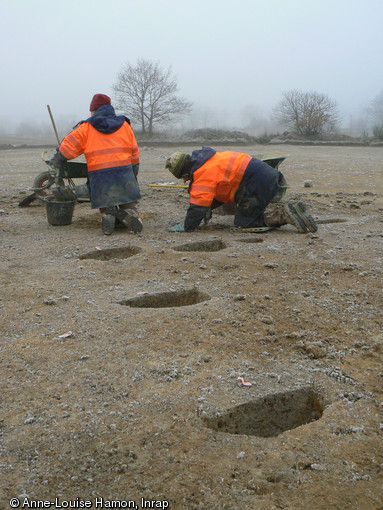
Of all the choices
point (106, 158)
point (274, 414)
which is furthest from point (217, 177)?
point (274, 414)

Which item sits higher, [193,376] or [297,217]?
[297,217]

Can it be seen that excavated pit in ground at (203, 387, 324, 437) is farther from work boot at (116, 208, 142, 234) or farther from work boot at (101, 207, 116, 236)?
work boot at (101, 207, 116, 236)

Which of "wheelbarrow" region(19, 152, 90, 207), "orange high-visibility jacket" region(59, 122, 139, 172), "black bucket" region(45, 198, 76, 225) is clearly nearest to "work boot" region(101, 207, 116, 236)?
"orange high-visibility jacket" region(59, 122, 139, 172)

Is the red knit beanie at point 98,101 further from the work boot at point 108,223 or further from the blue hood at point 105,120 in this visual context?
the work boot at point 108,223

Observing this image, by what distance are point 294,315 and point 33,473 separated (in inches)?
82.2

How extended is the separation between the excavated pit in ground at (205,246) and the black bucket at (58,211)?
1.90 meters

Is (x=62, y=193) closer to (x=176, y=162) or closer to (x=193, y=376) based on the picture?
(x=176, y=162)

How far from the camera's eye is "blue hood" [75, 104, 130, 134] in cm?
607

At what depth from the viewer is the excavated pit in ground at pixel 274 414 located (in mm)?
2480

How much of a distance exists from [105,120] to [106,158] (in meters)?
0.45

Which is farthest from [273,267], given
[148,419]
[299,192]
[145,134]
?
[145,134]

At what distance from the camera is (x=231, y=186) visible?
609 cm

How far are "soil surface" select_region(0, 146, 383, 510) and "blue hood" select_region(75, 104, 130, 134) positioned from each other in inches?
62.0

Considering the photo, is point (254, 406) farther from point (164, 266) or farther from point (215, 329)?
point (164, 266)
